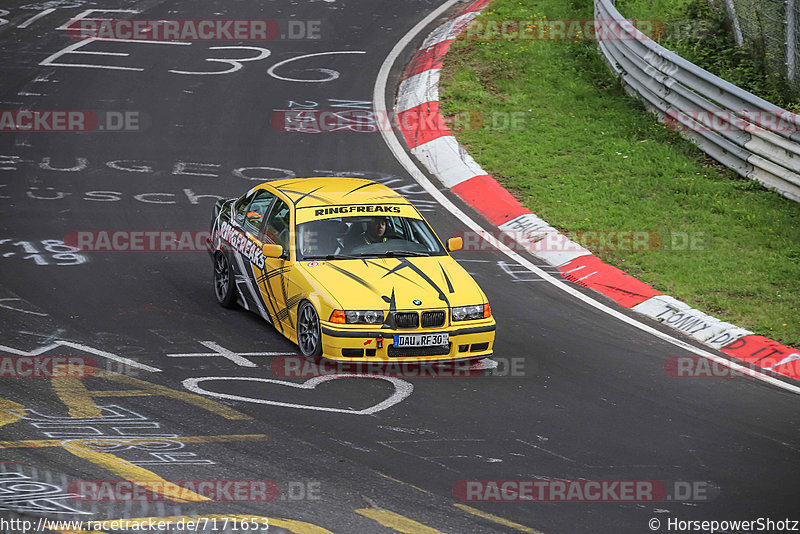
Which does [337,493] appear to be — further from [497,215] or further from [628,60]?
[628,60]

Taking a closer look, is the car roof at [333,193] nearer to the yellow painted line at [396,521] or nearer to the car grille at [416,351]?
the car grille at [416,351]

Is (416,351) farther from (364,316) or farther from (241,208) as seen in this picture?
(241,208)

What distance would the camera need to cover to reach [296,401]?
872 centimetres

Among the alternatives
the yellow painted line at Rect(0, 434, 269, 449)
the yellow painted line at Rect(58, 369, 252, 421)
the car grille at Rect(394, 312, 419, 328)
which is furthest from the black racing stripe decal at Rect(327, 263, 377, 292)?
the yellow painted line at Rect(0, 434, 269, 449)

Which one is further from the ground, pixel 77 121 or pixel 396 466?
pixel 77 121

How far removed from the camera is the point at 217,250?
1179 cm

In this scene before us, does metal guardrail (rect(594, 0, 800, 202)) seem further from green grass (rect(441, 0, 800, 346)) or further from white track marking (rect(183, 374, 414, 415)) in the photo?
white track marking (rect(183, 374, 414, 415))

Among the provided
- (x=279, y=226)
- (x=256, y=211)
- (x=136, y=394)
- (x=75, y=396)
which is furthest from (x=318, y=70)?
(x=75, y=396)

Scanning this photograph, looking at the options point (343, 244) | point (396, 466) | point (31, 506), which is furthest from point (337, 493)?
point (343, 244)

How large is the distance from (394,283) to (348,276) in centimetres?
45

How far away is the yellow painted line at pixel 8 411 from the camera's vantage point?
7.86 m

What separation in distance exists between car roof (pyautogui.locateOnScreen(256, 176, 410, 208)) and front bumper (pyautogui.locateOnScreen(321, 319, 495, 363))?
1.84m

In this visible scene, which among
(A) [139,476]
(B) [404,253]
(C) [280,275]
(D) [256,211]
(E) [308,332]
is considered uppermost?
(D) [256,211]

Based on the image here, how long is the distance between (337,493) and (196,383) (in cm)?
256
